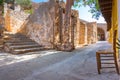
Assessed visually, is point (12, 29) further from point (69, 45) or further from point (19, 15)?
point (69, 45)

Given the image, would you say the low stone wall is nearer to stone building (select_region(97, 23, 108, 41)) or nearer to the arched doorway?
stone building (select_region(97, 23, 108, 41))

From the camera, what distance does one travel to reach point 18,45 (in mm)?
9750

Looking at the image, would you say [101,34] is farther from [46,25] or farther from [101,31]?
[46,25]

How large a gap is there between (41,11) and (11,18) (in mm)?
2644

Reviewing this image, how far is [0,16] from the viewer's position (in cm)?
1066

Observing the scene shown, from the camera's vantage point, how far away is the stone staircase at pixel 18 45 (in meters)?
8.87

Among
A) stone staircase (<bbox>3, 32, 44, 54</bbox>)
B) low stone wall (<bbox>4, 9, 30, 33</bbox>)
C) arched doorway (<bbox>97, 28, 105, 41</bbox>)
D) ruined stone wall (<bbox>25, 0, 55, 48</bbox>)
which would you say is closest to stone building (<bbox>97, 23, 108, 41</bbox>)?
arched doorway (<bbox>97, 28, 105, 41</bbox>)

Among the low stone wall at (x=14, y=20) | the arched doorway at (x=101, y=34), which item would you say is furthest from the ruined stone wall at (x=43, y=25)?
the arched doorway at (x=101, y=34)

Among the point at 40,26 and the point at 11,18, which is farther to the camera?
the point at 11,18

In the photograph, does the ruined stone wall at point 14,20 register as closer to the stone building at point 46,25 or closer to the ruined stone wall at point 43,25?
the stone building at point 46,25

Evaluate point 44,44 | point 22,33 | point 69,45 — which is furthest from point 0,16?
point 69,45

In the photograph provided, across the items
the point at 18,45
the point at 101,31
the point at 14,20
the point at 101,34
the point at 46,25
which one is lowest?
the point at 18,45

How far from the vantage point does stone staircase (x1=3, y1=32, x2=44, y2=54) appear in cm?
887

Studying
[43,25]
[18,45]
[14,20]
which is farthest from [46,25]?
[14,20]
